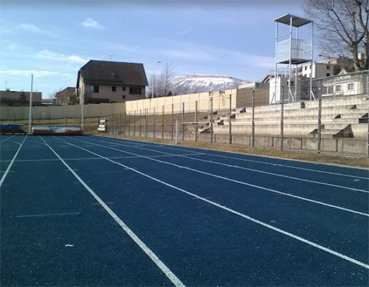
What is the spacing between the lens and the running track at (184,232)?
371 cm

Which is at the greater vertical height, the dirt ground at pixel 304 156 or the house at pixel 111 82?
the house at pixel 111 82

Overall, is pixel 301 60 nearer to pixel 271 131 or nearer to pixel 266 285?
pixel 271 131

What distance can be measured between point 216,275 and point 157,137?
96.8 feet

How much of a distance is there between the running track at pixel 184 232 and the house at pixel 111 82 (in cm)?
6448

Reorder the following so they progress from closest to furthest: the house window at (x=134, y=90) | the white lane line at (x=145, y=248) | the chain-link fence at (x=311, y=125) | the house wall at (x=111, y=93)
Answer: the white lane line at (x=145, y=248)
the chain-link fence at (x=311, y=125)
the house wall at (x=111, y=93)
the house window at (x=134, y=90)

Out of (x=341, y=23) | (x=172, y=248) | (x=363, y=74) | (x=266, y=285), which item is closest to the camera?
(x=266, y=285)

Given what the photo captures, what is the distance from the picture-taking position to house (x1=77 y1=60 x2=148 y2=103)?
71438 millimetres

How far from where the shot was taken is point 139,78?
75.1 meters

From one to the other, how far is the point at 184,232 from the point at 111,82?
70.4m

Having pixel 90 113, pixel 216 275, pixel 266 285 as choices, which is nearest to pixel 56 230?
pixel 216 275

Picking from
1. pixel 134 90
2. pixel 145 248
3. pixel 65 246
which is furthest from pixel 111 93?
pixel 145 248

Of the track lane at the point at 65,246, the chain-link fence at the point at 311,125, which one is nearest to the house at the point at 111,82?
the chain-link fence at the point at 311,125

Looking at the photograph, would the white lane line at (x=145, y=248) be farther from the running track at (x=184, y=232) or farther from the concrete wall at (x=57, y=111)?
the concrete wall at (x=57, y=111)

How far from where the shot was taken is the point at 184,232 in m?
5.09
